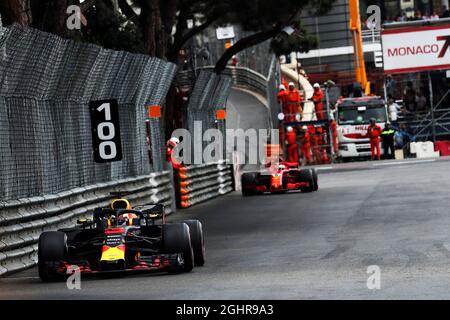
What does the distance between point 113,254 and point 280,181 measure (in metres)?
17.3

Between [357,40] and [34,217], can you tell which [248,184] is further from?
[357,40]

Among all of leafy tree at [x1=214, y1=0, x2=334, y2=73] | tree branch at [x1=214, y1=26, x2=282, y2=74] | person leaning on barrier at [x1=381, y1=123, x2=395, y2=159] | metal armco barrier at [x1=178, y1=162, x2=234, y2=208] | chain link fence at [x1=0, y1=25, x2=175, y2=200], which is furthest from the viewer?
person leaning on barrier at [x1=381, y1=123, x2=395, y2=159]

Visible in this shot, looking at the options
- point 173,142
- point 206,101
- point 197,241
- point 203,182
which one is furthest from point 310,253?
point 206,101

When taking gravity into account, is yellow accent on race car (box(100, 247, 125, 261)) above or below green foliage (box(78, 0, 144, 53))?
below

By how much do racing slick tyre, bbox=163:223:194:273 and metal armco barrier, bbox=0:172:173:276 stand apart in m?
2.02

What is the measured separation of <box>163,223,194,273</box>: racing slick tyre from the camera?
44.3 feet

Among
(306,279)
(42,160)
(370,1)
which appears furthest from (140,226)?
(370,1)

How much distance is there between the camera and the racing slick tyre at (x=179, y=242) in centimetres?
1351

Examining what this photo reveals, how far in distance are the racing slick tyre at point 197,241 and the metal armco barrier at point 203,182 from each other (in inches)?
508

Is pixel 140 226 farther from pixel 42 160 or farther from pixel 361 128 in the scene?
pixel 361 128

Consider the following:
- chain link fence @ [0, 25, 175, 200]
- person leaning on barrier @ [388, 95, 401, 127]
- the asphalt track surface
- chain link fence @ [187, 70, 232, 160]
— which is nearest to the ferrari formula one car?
the asphalt track surface

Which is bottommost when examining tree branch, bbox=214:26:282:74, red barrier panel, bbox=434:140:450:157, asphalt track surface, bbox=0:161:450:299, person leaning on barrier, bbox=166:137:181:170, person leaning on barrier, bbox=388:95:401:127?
asphalt track surface, bbox=0:161:450:299

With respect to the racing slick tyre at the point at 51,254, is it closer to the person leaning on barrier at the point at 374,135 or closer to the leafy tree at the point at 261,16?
the leafy tree at the point at 261,16

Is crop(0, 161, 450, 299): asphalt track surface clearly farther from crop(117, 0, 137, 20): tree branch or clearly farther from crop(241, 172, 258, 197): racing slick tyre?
crop(117, 0, 137, 20): tree branch
